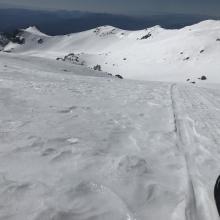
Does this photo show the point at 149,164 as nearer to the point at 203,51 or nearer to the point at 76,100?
the point at 76,100

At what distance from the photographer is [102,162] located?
6309 millimetres

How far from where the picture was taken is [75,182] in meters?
5.39

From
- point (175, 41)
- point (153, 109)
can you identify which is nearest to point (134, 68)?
point (175, 41)

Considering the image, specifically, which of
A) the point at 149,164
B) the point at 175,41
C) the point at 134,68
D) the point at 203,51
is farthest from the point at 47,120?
the point at 175,41

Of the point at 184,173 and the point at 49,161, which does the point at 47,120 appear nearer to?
the point at 49,161

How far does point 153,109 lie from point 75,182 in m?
6.93

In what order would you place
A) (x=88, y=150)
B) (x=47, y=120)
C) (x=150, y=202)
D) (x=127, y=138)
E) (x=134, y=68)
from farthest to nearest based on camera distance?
(x=134, y=68), (x=47, y=120), (x=127, y=138), (x=88, y=150), (x=150, y=202)

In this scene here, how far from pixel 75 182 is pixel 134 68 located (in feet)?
232

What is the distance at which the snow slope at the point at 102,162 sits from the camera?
4801mm

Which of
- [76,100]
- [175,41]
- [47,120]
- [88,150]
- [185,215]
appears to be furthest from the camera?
[175,41]

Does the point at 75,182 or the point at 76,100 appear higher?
the point at 75,182

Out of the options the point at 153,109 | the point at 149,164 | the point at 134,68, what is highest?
the point at 149,164

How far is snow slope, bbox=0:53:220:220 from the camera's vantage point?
15.8 feet

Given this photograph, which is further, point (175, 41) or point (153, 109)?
point (175, 41)
